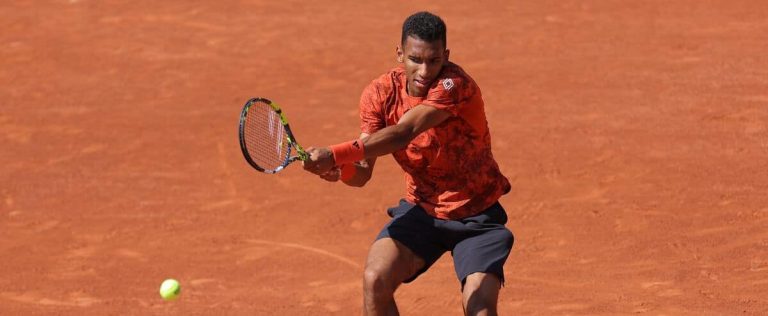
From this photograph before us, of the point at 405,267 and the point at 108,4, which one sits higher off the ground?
the point at 405,267

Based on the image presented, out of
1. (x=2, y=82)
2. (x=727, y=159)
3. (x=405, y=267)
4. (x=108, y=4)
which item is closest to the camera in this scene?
(x=405, y=267)

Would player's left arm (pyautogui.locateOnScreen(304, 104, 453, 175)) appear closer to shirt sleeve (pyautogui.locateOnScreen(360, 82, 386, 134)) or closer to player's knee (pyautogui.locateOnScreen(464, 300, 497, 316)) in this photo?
shirt sleeve (pyautogui.locateOnScreen(360, 82, 386, 134))

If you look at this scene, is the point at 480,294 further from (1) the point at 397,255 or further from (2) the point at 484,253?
(1) the point at 397,255

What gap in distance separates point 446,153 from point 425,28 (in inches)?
29.1

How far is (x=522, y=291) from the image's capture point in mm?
9742

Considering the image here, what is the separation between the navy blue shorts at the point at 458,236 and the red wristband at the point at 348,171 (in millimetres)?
361

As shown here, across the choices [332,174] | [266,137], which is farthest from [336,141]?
[332,174]

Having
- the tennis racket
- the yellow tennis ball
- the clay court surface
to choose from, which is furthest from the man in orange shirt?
the yellow tennis ball

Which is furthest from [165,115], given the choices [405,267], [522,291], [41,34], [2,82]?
[405,267]

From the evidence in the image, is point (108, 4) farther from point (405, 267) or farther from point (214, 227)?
point (405, 267)

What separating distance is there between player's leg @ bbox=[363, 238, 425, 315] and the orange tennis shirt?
0.30 meters

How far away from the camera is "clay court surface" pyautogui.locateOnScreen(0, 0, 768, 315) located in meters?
10.0

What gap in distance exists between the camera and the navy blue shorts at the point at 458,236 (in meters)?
6.70

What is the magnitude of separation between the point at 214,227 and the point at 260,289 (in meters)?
1.51
